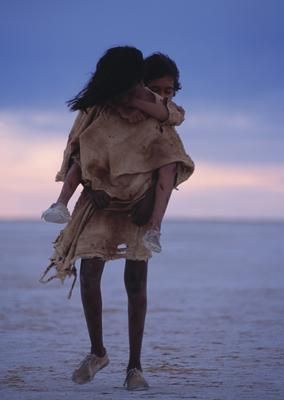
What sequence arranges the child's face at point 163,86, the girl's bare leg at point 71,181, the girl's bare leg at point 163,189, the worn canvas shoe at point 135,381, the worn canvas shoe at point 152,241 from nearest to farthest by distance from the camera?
the worn canvas shoe at point 152,241 < the worn canvas shoe at point 135,381 < the girl's bare leg at point 163,189 < the girl's bare leg at point 71,181 < the child's face at point 163,86

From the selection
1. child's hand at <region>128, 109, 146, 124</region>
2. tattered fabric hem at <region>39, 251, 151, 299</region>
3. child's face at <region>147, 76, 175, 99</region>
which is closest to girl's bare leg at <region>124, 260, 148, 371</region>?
tattered fabric hem at <region>39, 251, 151, 299</region>

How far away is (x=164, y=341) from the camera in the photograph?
25.9 ft

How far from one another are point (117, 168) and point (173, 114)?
1.44 feet

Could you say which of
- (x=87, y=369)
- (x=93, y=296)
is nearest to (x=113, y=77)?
(x=93, y=296)

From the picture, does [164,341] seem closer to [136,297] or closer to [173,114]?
[136,297]

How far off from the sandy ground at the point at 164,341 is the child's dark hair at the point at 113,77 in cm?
153

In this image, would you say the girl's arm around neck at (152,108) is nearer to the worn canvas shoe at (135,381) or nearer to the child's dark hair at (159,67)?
the child's dark hair at (159,67)

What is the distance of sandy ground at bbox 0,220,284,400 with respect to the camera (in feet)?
17.7

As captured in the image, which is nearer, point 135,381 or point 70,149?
point 135,381

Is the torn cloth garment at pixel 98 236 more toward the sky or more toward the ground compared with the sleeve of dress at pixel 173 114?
more toward the ground

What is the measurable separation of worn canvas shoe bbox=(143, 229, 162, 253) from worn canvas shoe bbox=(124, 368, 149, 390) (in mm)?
692

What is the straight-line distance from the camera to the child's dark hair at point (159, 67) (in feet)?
18.5

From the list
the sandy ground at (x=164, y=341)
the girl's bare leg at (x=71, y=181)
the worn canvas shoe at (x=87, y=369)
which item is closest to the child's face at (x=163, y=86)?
the girl's bare leg at (x=71, y=181)

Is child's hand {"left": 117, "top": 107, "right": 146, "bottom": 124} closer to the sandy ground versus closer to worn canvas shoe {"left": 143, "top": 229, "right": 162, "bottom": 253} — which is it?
worn canvas shoe {"left": 143, "top": 229, "right": 162, "bottom": 253}
